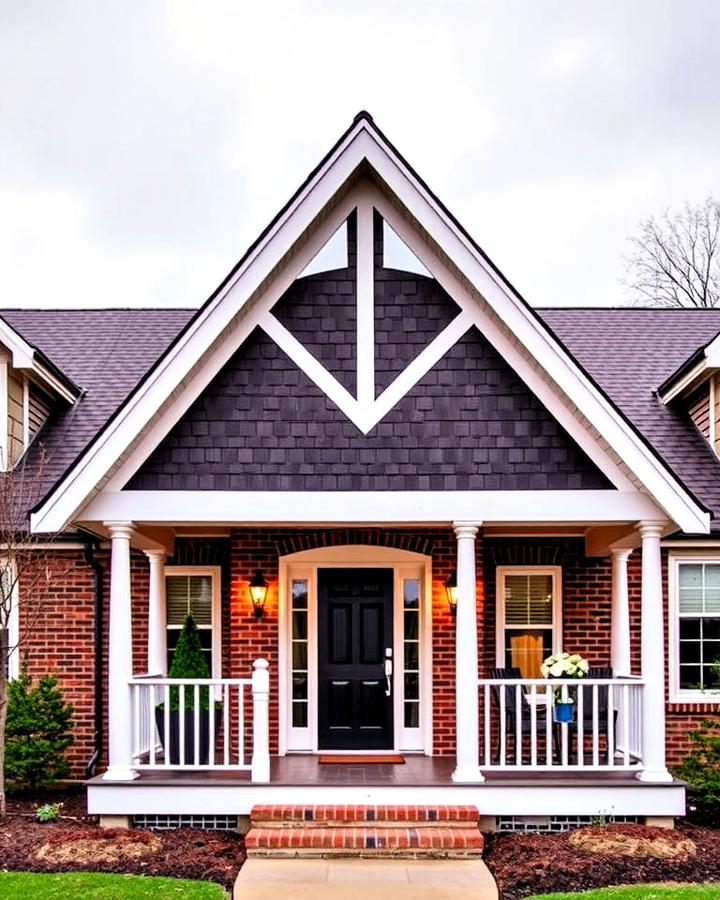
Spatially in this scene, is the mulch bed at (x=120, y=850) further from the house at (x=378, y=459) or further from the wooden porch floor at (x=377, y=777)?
the wooden porch floor at (x=377, y=777)

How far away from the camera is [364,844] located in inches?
364

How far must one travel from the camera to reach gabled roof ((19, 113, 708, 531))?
382 inches

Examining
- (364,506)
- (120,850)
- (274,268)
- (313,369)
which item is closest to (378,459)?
(364,506)

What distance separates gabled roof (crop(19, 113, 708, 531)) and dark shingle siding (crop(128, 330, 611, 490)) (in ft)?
1.55

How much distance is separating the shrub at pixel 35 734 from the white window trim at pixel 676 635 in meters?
7.41

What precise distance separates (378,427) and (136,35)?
12.0 metres

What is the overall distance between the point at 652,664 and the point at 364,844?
132 inches

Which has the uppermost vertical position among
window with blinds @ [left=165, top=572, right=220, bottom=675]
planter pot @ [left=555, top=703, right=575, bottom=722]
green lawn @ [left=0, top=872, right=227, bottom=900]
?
window with blinds @ [left=165, top=572, right=220, bottom=675]

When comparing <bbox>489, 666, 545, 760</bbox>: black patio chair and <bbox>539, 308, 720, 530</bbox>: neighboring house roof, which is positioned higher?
<bbox>539, 308, 720, 530</bbox>: neighboring house roof

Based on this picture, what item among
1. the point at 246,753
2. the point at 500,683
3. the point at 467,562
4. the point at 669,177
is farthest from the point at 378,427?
the point at 669,177

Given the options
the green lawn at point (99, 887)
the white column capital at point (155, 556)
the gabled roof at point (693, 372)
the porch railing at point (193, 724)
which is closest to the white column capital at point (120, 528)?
the porch railing at point (193, 724)

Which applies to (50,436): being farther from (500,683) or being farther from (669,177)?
(669,177)

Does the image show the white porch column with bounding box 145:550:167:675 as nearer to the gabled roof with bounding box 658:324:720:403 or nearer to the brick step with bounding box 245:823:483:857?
the brick step with bounding box 245:823:483:857

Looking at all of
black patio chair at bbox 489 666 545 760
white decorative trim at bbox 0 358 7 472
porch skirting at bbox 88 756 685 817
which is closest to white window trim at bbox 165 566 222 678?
white decorative trim at bbox 0 358 7 472
